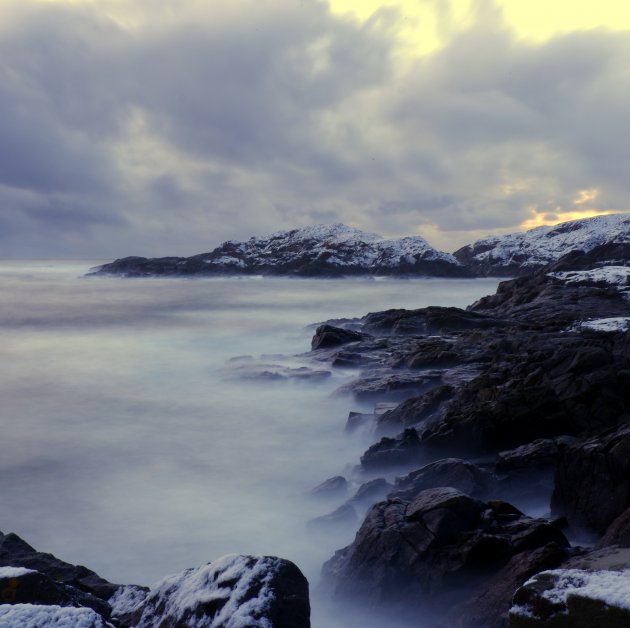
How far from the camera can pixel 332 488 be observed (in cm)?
1305

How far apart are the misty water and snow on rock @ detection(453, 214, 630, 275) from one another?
338ft

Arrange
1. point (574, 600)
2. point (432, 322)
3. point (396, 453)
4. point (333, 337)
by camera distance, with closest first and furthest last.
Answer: point (574, 600), point (396, 453), point (333, 337), point (432, 322)

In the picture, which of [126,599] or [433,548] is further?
[433,548]

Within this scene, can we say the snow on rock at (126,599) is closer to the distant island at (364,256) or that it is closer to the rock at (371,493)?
the rock at (371,493)

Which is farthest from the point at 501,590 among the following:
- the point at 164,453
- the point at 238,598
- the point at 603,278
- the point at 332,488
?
the point at 603,278

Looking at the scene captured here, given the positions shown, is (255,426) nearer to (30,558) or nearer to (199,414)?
(199,414)

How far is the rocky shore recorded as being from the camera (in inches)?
196

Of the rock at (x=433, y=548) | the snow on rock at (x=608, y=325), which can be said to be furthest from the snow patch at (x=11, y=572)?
the snow on rock at (x=608, y=325)

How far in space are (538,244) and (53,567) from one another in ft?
484

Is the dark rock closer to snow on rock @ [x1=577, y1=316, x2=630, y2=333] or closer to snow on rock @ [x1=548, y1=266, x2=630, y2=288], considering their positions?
snow on rock @ [x1=577, y1=316, x2=630, y2=333]

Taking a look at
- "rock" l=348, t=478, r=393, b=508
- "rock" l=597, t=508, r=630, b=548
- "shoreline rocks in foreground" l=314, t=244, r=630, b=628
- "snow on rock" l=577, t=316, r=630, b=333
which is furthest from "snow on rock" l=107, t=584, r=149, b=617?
"snow on rock" l=577, t=316, r=630, b=333

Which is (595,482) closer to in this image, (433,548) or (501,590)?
(433,548)

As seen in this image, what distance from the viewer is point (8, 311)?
55.0 metres

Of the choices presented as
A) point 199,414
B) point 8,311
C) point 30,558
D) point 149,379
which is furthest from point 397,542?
point 8,311
